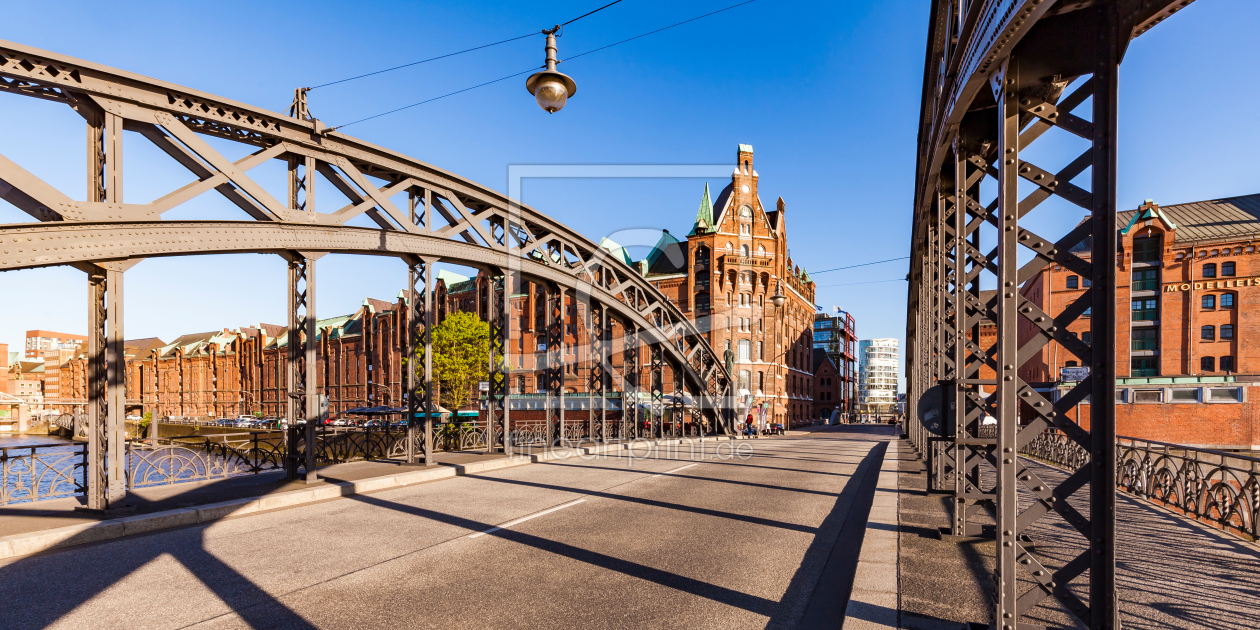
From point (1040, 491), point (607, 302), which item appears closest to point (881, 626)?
point (1040, 491)

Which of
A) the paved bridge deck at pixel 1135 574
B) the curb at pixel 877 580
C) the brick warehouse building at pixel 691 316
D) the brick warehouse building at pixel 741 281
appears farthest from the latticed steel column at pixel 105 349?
the brick warehouse building at pixel 741 281

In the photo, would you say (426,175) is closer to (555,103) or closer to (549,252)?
(549,252)

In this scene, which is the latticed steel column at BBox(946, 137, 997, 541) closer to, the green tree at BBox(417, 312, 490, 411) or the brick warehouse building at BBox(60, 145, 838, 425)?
the brick warehouse building at BBox(60, 145, 838, 425)

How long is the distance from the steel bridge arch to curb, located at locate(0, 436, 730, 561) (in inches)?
47.7

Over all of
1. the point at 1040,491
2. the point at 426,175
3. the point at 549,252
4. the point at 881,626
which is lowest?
the point at 881,626

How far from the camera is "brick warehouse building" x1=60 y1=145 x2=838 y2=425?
5194cm

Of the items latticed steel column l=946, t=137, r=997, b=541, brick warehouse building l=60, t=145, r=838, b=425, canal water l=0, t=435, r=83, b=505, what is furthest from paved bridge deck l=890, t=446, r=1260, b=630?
brick warehouse building l=60, t=145, r=838, b=425

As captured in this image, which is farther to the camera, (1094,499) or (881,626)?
(881,626)

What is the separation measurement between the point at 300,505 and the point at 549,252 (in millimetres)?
11211

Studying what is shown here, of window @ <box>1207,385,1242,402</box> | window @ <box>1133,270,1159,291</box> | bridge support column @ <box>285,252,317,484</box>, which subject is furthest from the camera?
window @ <box>1133,270,1159,291</box>

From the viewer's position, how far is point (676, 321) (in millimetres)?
30297

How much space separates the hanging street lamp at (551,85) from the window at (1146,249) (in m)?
59.5

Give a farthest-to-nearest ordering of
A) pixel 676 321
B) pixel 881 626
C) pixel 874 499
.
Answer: pixel 676 321 < pixel 874 499 < pixel 881 626

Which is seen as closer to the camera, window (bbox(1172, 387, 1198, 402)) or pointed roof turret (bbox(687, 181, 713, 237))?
window (bbox(1172, 387, 1198, 402))
